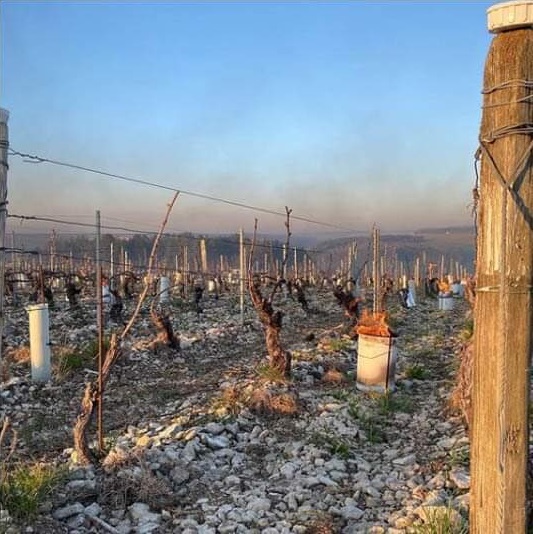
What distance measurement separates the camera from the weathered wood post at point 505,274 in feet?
6.57

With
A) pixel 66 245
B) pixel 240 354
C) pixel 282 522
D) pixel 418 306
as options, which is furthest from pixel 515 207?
pixel 66 245

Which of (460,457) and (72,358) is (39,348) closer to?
(72,358)

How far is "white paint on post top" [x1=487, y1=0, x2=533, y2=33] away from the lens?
1.93 m

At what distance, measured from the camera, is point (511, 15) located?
6.41ft

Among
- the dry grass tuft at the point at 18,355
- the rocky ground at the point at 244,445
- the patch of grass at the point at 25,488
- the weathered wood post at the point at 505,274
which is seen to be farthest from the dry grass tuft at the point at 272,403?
the dry grass tuft at the point at 18,355

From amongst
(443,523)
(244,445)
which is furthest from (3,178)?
(244,445)

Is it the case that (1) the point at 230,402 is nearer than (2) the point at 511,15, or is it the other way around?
(2) the point at 511,15

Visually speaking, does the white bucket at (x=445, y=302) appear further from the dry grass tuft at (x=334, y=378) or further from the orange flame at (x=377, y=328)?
the dry grass tuft at (x=334, y=378)

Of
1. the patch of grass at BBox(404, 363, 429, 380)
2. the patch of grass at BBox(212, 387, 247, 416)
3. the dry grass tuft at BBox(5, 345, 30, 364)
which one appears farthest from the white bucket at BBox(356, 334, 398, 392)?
the dry grass tuft at BBox(5, 345, 30, 364)

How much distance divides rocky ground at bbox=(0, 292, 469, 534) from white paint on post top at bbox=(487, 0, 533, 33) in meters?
2.67

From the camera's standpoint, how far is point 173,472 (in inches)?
174

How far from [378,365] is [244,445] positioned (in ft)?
8.58

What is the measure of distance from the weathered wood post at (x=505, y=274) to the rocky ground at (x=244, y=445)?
4.70 feet

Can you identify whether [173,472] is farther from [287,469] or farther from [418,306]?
[418,306]
